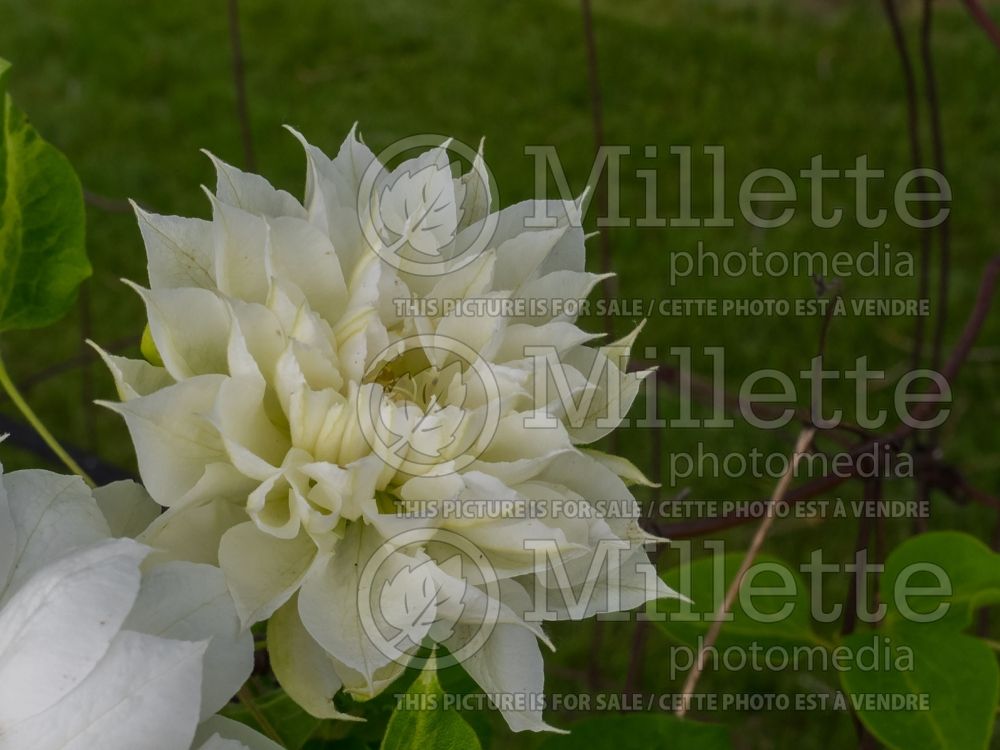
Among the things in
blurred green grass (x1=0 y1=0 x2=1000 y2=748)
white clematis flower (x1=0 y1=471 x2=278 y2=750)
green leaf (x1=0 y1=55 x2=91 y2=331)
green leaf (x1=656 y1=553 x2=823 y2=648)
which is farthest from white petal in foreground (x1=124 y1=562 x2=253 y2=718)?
Answer: blurred green grass (x1=0 y1=0 x2=1000 y2=748)

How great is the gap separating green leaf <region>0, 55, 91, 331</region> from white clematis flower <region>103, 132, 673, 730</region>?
62mm

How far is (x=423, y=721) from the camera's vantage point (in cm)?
26

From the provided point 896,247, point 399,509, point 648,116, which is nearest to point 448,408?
point 399,509

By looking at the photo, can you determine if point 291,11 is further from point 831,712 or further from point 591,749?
point 591,749

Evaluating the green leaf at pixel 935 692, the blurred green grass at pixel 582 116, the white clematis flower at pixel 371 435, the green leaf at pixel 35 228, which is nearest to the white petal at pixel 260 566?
the white clematis flower at pixel 371 435

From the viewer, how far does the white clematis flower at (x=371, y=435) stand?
0.26 metres

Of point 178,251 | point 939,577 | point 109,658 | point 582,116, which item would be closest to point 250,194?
point 178,251

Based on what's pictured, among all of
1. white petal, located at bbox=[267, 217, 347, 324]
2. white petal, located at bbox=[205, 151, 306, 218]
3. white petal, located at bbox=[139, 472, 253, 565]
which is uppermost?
white petal, located at bbox=[205, 151, 306, 218]

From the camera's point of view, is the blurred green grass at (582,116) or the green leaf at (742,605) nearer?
the green leaf at (742,605)

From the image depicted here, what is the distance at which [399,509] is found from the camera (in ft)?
0.93

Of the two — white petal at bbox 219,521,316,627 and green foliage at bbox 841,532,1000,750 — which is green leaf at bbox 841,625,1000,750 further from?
white petal at bbox 219,521,316,627

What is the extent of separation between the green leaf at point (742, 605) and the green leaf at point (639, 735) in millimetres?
75

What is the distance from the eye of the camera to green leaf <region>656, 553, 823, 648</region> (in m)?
0.44

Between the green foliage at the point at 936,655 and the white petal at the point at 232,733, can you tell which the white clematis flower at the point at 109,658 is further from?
the green foliage at the point at 936,655
